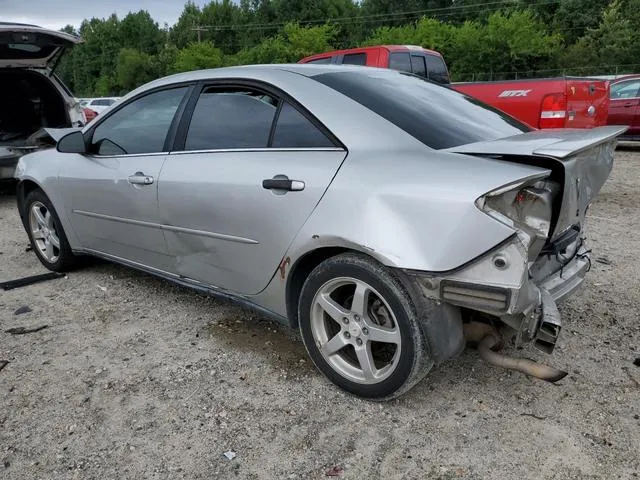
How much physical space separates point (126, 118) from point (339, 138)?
1.97 meters

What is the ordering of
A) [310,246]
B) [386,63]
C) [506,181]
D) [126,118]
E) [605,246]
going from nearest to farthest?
1. [506,181]
2. [310,246]
3. [126,118]
4. [605,246]
5. [386,63]

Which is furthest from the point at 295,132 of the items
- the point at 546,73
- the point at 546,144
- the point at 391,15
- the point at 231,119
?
the point at 391,15

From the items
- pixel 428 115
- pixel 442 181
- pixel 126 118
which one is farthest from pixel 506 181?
pixel 126 118

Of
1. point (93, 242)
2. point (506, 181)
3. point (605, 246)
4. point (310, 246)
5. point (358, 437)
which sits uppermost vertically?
point (506, 181)

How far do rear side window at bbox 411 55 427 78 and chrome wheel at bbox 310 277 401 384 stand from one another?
8.15m

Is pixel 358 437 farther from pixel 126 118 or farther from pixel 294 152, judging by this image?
pixel 126 118

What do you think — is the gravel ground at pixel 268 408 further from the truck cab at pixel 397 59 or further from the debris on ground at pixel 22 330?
the truck cab at pixel 397 59

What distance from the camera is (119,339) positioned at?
3451 millimetres

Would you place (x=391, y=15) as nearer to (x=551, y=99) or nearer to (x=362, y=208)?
(x=551, y=99)

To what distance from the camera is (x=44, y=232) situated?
188 inches

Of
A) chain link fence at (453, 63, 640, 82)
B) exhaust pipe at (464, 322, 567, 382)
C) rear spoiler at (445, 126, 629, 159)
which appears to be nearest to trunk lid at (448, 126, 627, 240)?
rear spoiler at (445, 126, 629, 159)

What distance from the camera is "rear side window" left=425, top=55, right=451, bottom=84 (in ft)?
34.1

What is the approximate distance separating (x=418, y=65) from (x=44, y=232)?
7471 millimetres

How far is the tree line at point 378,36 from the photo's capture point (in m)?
39.3
